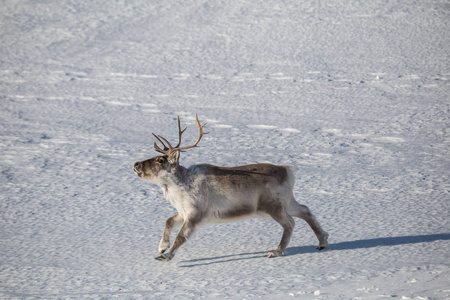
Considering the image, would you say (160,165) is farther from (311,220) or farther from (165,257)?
(311,220)

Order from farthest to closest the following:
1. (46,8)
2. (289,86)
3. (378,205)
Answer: (46,8)
(289,86)
(378,205)

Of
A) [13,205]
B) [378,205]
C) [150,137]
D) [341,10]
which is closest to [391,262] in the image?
[378,205]

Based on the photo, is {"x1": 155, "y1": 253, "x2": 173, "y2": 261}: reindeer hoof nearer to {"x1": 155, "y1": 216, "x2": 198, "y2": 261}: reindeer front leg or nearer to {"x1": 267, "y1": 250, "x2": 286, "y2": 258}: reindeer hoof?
{"x1": 155, "y1": 216, "x2": 198, "y2": 261}: reindeer front leg

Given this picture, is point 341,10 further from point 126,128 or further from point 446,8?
point 126,128

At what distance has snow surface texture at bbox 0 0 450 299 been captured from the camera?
5.85m

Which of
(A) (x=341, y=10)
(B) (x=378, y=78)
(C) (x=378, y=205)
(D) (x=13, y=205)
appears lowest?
(D) (x=13, y=205)

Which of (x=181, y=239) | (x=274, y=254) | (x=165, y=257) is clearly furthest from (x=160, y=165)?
(x=274, y=254)

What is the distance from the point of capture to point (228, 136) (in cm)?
1030

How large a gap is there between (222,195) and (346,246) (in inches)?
54.0

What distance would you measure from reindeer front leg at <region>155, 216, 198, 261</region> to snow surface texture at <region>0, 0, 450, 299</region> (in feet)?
0.31

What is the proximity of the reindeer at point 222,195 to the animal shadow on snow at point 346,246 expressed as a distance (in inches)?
6.4

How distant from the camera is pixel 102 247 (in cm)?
661

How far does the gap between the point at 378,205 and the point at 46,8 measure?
11039mm

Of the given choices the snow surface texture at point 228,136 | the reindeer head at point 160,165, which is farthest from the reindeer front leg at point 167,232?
the reindeer head at point 160,165
